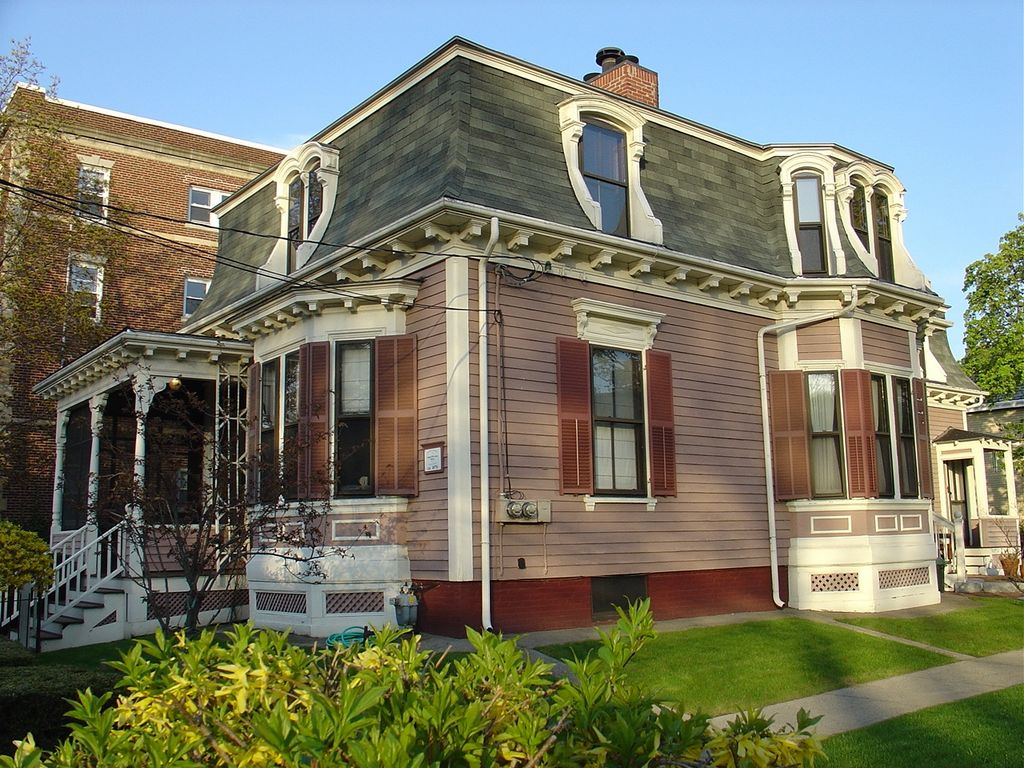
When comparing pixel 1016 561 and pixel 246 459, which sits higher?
pixel 246 459

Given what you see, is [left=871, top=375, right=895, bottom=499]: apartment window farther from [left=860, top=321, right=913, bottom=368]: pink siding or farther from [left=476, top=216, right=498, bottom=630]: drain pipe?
[left=476, top=216, right=498, bottom=630]: drain pipe

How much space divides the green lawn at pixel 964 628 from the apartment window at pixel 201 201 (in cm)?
2116

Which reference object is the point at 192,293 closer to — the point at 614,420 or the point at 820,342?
the point at 614,420

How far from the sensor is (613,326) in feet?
43.6

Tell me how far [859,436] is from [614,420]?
170 inches

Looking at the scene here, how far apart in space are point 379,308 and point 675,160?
558cm

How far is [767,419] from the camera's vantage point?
15.2 m

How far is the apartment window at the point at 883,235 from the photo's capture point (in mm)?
16688

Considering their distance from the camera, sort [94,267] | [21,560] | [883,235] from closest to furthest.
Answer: [21,560] < [883,235] < [94,267]

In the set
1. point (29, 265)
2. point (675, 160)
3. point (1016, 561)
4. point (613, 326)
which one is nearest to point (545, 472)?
point (613, 326)

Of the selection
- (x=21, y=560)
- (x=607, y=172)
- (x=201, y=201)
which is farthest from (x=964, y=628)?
(x=201, y=201)

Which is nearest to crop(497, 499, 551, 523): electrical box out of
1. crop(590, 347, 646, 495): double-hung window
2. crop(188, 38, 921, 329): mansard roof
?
crop(590, 347, 646, 495): double-hung window

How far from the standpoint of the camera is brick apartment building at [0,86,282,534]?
72.5ft

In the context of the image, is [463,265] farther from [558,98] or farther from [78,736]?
[78,736]
